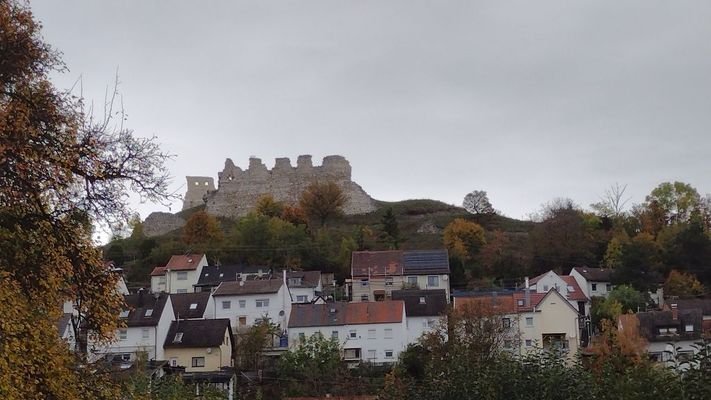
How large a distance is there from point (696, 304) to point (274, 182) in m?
62.5

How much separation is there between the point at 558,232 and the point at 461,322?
29704 mm

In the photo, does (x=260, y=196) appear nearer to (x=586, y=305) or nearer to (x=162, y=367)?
(x=586, y=305)

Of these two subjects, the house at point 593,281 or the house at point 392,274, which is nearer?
the house at point 593,281

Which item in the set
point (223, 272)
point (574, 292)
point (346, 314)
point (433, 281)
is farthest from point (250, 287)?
point (574, 292)

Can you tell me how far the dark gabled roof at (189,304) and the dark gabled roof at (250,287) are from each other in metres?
1.18

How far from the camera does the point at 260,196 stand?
10531 cm

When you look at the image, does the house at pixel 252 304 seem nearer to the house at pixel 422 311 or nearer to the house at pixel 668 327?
the house at pixel 422 311

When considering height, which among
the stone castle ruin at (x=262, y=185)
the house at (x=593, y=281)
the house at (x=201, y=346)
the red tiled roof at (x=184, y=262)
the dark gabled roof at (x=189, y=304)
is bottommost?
the house at (x=201, y=346)

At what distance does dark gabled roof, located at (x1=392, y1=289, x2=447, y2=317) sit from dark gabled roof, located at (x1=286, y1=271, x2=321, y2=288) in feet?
23.7

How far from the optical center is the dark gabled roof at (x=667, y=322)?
47781 millimetres

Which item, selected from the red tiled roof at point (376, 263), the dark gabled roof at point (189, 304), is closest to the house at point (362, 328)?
the dark gabled roof at point (189, 304)

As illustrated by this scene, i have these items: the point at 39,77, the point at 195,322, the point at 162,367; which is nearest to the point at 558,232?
the point at 195,322

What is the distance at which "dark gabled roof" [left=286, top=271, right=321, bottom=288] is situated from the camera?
6228cm

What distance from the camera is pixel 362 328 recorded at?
175 ft
